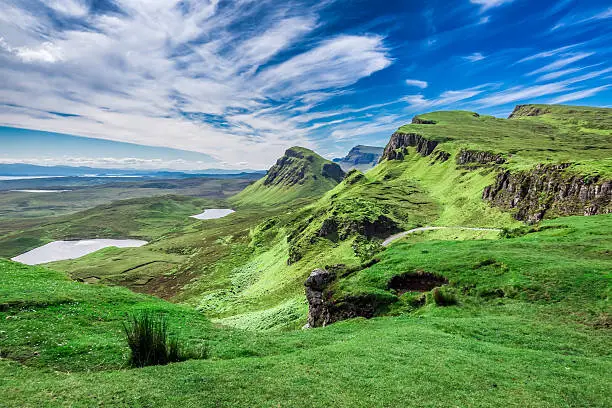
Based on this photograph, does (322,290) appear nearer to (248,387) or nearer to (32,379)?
(248,387)

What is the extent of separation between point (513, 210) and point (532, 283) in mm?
70404

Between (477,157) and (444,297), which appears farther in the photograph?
(477,157)

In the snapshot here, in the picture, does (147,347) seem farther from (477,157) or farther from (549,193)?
(477,157)

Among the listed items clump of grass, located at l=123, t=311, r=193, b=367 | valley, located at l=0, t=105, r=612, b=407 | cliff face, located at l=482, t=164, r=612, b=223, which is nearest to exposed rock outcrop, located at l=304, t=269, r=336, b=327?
valley, located at l=0, t=105, r=612, b=407

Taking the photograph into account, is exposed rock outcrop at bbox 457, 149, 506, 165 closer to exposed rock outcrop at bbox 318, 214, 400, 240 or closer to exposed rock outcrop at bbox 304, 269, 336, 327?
exposed rock outcrop at bbox 318, 214, 400, 240

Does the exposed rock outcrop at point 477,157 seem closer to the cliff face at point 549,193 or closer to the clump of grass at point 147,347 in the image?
the cliff face at point 549,193

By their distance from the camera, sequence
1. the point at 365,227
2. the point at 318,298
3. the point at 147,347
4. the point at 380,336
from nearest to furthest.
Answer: the point at 147,347
the point at 380,336
the point at 318,298
the point at 365,227

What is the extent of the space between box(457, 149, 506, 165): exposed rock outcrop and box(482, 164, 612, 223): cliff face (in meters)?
42.5

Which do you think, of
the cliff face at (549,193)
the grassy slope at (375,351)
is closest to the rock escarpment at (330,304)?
the grassy slope at (375,351)

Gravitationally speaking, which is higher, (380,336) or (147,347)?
(147,347)

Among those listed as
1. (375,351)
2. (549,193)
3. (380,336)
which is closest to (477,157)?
(549,193)

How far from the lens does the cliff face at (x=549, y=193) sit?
236ft

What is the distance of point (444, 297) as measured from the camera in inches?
1377

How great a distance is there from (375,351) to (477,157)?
16801 centimetres
